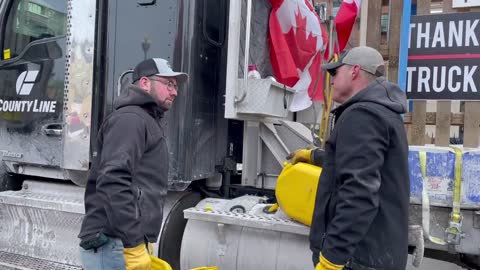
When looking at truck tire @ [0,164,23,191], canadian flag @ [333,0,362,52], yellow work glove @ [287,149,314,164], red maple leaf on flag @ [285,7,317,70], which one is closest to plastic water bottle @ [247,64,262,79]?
red maple leaf on flag @ [285,7,317,70]

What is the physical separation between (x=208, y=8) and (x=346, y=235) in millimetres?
1908

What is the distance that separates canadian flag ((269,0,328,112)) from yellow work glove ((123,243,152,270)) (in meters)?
1.68

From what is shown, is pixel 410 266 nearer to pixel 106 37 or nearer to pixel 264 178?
pixel 264 178

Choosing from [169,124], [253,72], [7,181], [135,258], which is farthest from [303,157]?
[7,181]

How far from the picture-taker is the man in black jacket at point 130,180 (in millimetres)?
2105

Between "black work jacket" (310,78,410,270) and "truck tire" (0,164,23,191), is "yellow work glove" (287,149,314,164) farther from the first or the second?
"truck tire" (0,164,23,191)

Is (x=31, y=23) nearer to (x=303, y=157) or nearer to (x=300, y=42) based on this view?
(x=300, y=42)

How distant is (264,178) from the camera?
11.3 feet

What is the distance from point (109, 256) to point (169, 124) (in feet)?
3.46

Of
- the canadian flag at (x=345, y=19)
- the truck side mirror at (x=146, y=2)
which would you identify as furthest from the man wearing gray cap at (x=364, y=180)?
the truck side mirror at (x=146, y=2)

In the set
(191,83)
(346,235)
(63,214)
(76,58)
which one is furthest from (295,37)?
(63,214)

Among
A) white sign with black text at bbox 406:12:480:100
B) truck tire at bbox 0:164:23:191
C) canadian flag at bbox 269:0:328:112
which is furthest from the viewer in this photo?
truck tire at bbox 0:164:23:191

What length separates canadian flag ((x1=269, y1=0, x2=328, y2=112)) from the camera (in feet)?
11.0

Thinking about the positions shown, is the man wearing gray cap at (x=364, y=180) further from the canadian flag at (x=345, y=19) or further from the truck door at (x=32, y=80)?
the truck door at (x=32, y=80)
